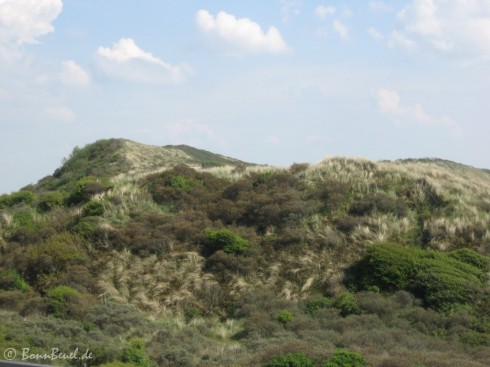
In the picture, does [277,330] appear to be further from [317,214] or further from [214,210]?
[214,210]

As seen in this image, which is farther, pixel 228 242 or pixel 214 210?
pixel 214 210

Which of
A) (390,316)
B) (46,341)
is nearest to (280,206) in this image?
(390,316)

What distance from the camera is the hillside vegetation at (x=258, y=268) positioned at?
1284 cm

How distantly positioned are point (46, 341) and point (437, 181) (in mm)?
15629

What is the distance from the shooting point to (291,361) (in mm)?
10297

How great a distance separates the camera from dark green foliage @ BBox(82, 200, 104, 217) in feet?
77.1

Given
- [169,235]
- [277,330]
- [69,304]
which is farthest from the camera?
[169,235]

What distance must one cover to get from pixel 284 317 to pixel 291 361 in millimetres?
4818

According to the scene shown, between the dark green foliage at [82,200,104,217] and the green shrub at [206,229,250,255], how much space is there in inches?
207

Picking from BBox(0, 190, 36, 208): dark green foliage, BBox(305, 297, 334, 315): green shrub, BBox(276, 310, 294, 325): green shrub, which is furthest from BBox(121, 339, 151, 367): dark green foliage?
BBox(0, 190, 36, 208): dark green foliage

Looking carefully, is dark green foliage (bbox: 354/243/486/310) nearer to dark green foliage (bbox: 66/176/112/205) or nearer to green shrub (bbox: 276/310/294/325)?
green shrub (bbox: 276/310/294/325)

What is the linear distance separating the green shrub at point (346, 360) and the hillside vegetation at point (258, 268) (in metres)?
0.03

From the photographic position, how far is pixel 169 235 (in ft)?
69.2

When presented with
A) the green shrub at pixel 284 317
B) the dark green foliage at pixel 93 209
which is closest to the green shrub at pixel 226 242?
the green shrub at pixel 284 317
